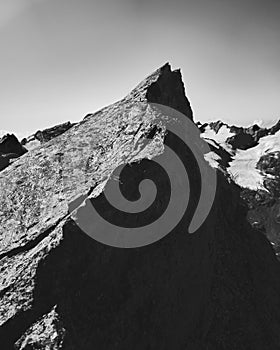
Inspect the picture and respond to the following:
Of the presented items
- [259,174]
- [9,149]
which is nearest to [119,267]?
[9,149]

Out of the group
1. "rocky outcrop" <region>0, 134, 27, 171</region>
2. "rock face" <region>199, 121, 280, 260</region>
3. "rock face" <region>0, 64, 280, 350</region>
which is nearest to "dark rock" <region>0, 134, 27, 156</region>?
"rocky outcrop" <region>0, 134, 27, 171</region>

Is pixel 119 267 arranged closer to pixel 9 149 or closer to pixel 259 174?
pixel 9 149

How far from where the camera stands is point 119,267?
20.2 m

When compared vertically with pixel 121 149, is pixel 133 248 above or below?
below

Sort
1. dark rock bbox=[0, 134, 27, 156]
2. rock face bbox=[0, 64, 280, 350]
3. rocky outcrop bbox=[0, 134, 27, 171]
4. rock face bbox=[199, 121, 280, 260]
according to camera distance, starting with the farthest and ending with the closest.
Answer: rock face bbox=[199, 121, 280, 260] → dark rock bbox=[0, 134, 27, 156] → rocky outcrop bbox=[0, 134, 27, 171] → rock face bbox=[0, 64, 280, 350]

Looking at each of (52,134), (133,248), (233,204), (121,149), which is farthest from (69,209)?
(52,134)

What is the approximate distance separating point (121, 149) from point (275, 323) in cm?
1248

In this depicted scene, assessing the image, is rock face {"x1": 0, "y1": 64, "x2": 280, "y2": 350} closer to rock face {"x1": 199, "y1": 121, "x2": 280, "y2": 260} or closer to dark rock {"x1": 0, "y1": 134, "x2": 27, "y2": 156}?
dark rock {"x1": 0, "y1": 134, "x2": 27, "y2": 156}

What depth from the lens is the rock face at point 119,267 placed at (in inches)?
718

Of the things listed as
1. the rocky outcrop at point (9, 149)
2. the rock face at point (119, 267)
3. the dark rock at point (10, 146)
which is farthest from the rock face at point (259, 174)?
the rock face at point (119, 267)

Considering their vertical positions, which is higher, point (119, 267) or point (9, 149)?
point (9, 149)

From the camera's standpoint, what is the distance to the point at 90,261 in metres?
19.3

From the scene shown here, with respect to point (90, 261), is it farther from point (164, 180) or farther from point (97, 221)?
→ point (164, 180)

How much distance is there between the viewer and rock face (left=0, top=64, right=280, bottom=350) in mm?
18234
